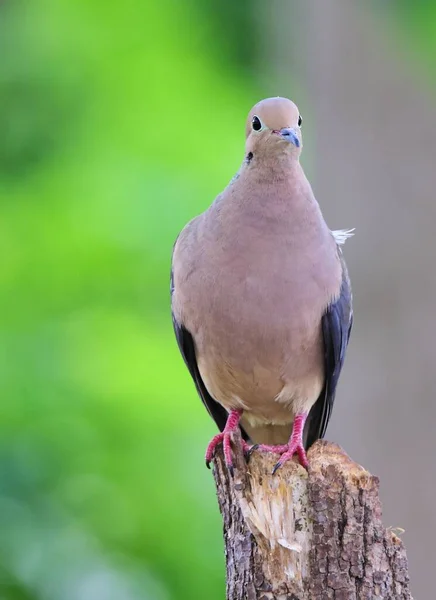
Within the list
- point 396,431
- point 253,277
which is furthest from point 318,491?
point 396,431

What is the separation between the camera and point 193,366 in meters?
4.26

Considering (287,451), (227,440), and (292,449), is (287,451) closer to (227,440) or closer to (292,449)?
(292,449)

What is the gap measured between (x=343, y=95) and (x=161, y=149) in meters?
2.16

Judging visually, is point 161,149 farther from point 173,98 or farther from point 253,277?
point 253,277

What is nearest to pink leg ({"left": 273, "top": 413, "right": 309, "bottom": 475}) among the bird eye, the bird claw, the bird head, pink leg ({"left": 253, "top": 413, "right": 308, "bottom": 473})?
pink leg ({"left": 253, "top": 413, "right": 308, "bottom": 473})

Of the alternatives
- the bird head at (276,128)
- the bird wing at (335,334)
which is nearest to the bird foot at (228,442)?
the bird wing at (335,334)

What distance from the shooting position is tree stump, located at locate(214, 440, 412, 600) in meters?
3.01

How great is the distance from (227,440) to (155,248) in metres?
3.52

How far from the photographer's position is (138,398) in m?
6.34

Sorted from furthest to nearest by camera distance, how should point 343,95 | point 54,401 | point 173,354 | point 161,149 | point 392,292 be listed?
point 161,149 < point 173,354 < point 54,401 < point 343,95 < point 392,292

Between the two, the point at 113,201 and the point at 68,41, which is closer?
the point at 113,201

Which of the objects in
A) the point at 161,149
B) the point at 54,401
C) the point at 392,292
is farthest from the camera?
the point at 161,149

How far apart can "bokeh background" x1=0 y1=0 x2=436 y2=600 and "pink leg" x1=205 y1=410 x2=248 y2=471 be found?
4.30 feet

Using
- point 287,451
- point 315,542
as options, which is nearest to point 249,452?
point 287,451
